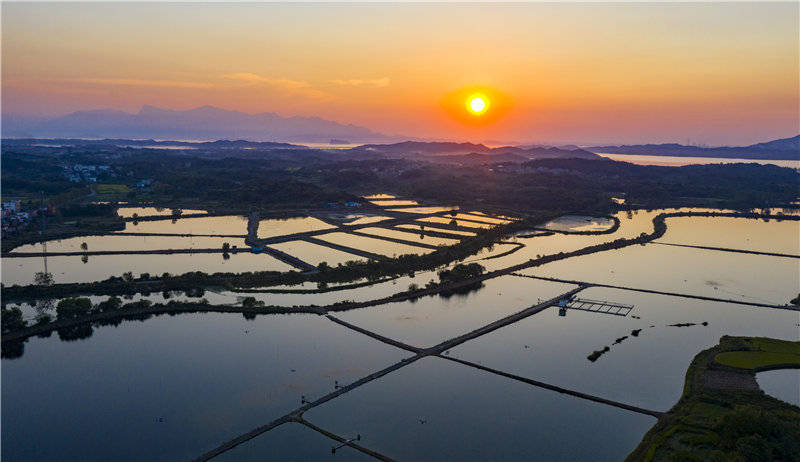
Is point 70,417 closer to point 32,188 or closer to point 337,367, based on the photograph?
point 337,367

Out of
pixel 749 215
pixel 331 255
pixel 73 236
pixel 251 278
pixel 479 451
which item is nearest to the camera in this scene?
pixel 479 451

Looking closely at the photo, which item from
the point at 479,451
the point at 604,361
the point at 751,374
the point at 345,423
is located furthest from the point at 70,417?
the point at 751,374

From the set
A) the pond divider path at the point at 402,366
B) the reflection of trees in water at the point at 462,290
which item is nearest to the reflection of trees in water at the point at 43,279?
the pond divider path at the point at 402,366

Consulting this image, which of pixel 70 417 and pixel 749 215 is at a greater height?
pixel 749 215

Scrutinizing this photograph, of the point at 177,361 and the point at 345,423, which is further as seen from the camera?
the point at 177,361

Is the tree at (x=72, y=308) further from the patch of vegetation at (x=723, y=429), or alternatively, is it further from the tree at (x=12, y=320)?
the patch of vegetation at (x=723, y=429)

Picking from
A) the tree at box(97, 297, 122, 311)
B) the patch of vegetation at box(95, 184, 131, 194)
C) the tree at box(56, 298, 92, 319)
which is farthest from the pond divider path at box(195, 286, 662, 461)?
the patch of vegetation at box(95, 184, 131, 194)
